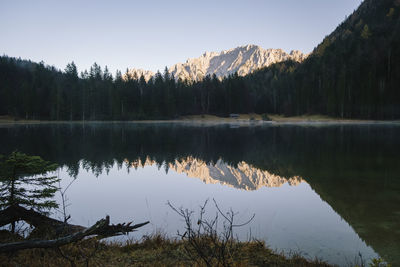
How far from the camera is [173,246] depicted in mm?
5680

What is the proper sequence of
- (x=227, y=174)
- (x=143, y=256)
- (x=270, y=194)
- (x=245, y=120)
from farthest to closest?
(x=245, y=120) → (x=227, y=174) → (x=270, y=194) → (x=143, y=256)

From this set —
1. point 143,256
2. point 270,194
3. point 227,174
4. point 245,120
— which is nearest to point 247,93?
point 245,120

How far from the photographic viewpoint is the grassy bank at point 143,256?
14.4 ft

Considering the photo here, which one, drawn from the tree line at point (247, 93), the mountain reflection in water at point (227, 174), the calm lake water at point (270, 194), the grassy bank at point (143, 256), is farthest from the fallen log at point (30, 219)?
the tree line at point (247, 93)

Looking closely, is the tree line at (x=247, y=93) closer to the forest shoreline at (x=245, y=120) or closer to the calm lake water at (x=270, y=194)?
the forest shoreline at (x=245, y=120)

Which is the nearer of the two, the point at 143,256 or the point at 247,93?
the point at 143,256

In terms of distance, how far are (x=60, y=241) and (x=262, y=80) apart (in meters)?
126

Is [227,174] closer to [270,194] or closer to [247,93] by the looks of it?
[270,194]

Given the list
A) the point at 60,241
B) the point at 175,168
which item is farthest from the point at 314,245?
the point at 175,168

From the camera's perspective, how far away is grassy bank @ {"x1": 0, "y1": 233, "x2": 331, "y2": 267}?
439cm

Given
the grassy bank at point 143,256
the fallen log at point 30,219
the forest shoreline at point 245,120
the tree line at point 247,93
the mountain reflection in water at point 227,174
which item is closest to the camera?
the grassy bank at point 143,256

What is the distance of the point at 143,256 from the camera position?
5109 mm

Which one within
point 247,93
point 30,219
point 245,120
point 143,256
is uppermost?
point 247,93

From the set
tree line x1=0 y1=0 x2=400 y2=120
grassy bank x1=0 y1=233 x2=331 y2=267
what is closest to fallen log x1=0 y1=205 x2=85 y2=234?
grassy bank x1=0 y1=233 x2=331 y2=267
